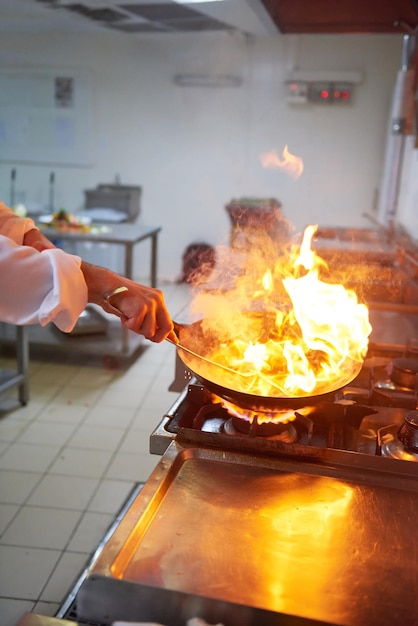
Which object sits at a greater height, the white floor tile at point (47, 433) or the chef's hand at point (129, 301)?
the chef's hand at point (129, 301)

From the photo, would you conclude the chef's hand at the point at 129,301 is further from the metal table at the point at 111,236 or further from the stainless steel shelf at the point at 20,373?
the metal table at the point at 111,236

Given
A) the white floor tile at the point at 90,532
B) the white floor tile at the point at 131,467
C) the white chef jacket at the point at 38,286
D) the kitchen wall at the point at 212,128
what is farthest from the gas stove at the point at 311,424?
the kitchen wall at the point at 212,128

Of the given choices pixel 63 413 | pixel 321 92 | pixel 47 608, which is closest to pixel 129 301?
pixel 47 608

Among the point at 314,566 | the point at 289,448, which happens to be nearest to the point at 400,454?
the point at 289,448

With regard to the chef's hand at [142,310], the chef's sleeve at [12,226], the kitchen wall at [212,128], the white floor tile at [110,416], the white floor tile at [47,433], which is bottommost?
the white floor tile at [47,433]

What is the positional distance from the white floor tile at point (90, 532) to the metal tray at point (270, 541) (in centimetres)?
134

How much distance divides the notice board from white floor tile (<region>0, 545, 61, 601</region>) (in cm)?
538

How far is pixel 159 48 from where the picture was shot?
6301mm

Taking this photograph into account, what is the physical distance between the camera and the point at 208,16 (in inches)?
193

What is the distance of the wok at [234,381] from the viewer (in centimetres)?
120

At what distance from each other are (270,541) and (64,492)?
1.89 meters

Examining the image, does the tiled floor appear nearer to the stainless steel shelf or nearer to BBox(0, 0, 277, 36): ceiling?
the stainless steel shelf

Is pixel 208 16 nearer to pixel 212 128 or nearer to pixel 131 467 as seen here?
pixel 212 128

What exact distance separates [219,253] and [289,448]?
125 cm
